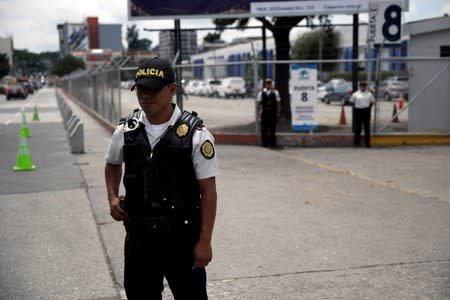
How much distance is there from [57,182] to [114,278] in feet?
16.7

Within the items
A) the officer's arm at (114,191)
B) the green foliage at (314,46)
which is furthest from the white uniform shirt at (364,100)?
the green foliage at (314,46)

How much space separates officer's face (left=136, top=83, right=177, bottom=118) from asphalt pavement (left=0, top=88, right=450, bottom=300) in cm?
210

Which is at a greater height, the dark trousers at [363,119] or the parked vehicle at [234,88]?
the parked vehicle at [234,88]

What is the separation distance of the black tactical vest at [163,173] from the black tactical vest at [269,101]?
11.0m

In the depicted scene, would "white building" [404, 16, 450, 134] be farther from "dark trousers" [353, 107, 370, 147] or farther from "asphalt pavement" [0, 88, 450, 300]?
"asphalt pavement" [0, 88, 450, 300]

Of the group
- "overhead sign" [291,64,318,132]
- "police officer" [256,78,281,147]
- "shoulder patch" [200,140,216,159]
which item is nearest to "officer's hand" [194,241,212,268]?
"shoulder patch" [200,140,216,159]

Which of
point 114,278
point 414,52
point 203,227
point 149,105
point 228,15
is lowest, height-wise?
point 114,278

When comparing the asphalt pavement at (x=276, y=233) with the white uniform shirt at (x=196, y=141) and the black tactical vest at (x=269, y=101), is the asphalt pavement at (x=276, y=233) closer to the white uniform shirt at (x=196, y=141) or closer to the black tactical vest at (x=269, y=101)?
the white uniform shirt at (x=196, y=141)

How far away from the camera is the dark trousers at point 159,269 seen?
9.69 feet

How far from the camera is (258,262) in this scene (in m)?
5.25

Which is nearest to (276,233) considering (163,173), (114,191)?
(114,191)

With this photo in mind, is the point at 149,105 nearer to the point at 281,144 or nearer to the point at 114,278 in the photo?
the point at 114,278

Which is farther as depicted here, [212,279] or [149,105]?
[212,279]

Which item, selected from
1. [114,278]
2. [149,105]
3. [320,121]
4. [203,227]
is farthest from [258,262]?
[320,121]
